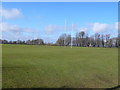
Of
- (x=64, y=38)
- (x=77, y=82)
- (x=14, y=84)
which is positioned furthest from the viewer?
(x=64, y=38)

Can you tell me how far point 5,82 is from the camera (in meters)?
5.35

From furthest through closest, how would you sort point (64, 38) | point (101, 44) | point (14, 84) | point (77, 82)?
point (64, 38), point (101, 44), point (77, 82), point (14, 84)

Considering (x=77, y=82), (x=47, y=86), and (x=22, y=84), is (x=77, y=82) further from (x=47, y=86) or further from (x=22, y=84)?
(x=22, y=84)

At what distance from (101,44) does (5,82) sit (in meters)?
88.3

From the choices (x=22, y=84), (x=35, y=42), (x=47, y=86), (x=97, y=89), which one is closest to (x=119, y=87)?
(x=97, y=89)

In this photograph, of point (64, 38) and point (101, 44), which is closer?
point (101, 44)

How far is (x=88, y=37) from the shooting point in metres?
96.2

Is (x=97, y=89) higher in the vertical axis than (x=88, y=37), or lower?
lower

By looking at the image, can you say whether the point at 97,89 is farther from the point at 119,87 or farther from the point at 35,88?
the point at 35,88

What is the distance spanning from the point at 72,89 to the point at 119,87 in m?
1.86

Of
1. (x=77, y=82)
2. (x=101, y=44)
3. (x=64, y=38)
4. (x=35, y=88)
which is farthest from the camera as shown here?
(x=64, y=38)

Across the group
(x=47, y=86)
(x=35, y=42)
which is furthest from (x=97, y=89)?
(x=35, y=42)

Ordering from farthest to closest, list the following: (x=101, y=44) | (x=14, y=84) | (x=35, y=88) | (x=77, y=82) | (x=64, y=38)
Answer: (x=64, y=38) → (x=101, y=44) → (x=77, y=82) → (x=14, y=84) → (x=35, y=88)

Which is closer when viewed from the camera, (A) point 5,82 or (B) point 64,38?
(A) point 5,82
